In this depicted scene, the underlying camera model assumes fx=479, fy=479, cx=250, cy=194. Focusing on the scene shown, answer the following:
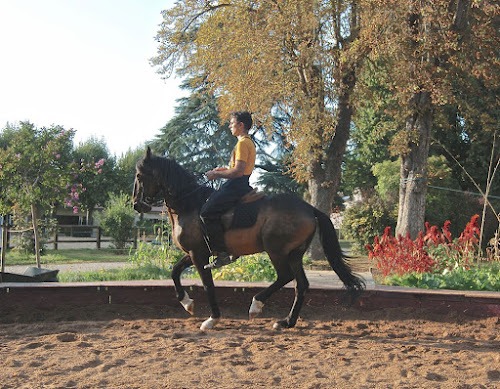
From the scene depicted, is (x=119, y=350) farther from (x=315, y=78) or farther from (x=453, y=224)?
(x=453, y=224)

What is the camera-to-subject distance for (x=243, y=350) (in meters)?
4.55

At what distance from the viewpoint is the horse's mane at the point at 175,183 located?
5.55m

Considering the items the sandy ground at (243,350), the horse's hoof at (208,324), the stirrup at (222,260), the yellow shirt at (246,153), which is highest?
the yellow shirt at (246,153)

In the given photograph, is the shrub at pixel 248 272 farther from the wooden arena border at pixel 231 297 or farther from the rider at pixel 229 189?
the rider at pixel 229 189

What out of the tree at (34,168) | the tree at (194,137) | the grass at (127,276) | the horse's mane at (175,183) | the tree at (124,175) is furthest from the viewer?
the tree at (124,175)

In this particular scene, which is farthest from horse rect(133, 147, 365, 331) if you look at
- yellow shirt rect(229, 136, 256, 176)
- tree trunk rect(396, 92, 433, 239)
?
tree trunk rect(396, 92, 433, 239)

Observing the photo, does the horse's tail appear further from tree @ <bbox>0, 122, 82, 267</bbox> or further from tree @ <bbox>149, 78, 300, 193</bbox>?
tree @ <bbox>149, 78, 300, 193</bbox>

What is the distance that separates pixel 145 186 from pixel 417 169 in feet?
30.3

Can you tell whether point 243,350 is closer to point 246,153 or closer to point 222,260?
point 222,260

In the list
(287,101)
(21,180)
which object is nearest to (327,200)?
(287,101)

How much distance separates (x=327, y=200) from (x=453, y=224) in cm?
781

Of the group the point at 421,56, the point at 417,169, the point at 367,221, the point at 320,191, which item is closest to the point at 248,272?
the point at 417,169

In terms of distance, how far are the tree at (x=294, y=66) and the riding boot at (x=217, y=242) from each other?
7936 millimetres

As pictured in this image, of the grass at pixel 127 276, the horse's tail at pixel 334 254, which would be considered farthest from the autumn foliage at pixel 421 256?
the grass at pixel 127 276
